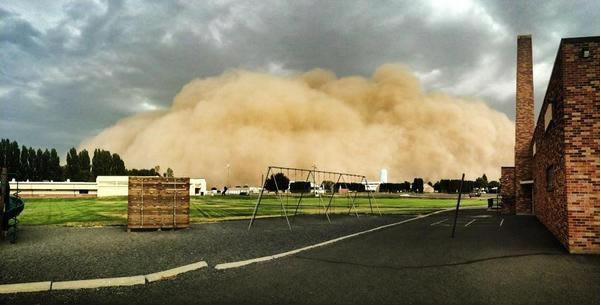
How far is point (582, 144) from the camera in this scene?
37.4ft

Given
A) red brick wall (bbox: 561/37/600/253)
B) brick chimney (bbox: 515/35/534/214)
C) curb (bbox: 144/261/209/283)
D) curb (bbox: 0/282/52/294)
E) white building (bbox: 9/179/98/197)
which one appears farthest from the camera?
white building (bbox: 9/179/98/197)

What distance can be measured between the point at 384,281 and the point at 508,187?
29419 millimetres

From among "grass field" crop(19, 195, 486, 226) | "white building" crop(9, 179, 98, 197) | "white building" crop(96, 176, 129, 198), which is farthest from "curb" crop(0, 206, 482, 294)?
"white building" crop(9, 179, 98, 197)

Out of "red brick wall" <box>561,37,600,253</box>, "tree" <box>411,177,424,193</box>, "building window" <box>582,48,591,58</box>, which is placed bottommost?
"tree" <box>411,177,424,193</box>

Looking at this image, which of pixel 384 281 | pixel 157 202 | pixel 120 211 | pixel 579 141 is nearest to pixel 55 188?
pixel 120 211

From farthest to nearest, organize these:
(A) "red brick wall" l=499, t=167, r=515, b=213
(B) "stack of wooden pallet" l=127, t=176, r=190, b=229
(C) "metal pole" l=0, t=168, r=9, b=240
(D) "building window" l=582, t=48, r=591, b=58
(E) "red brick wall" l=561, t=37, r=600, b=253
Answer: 1. (A) "red brick wall" l=499, t=167, r=515, b=213
2. (B) "stack of wooden pallet" l=127, t=176, r=190, b=229
3. (C) "metal pole" l=0, t=168, r=9, b=240
4. (D) "building window" l=582, t=48, r=591, b=58
5. (E) "red brick wall" l=561, t=37, r=600, b=253

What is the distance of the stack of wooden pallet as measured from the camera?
16328mm

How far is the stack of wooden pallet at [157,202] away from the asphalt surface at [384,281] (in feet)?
25.4

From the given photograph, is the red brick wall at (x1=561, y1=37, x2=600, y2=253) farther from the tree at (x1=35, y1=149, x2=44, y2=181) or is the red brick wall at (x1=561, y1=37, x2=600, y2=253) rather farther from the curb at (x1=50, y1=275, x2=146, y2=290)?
the tree at (x1=35, y1=149, x2=44, y2=181)

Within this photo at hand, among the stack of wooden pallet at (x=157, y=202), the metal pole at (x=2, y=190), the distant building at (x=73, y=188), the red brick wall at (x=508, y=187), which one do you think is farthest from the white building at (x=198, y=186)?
the metal pole at (x=2, y=190)

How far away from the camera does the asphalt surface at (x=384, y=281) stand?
6.44m

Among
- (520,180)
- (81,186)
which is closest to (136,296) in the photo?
(520,180)

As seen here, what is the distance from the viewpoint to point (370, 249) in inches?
451

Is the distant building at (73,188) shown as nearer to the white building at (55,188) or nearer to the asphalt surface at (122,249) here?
the white building at (55,188)
